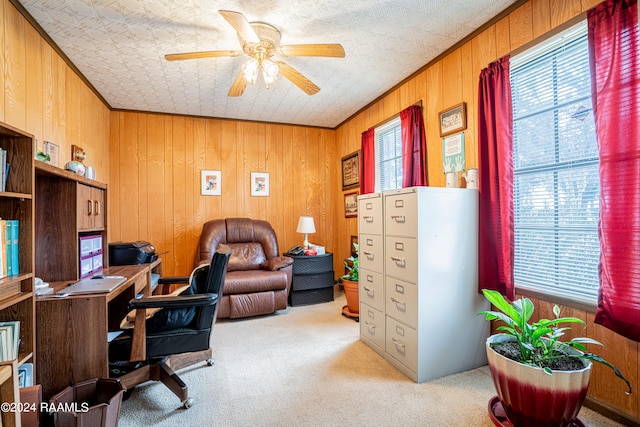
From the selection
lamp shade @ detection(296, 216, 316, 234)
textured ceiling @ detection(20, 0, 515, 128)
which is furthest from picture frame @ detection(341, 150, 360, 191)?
textured ceiling @ detection(20, 0, 515, 128)

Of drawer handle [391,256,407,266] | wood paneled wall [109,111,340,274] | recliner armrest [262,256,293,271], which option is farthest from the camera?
wood paneled wall [109,111,340,274]

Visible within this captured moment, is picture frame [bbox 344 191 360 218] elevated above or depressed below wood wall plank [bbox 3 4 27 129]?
below

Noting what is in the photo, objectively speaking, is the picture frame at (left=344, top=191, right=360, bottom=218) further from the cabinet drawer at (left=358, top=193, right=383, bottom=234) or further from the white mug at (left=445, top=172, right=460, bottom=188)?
the white mug at (left=445, top=172, right=460, bottom=188)

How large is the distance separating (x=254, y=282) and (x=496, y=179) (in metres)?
2.54

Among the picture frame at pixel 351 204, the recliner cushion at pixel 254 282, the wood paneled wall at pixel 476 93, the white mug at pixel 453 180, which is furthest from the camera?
the picture frame at pixel 351 204

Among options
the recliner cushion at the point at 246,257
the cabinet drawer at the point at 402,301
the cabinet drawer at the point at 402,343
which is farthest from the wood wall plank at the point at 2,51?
the cabinet drawer at the point at 402,343

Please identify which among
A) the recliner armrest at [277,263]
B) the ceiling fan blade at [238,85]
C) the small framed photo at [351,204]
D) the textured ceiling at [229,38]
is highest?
the textured ceiling at [229,38]

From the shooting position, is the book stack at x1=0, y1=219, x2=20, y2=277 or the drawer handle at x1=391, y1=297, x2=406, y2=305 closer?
the book stack at x1=0, y1=219, x2=20, y2=277

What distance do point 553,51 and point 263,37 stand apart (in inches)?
76.3

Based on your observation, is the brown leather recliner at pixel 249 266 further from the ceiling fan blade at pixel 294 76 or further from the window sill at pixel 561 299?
the window sill at pixel 561 299

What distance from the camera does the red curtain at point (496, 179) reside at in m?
2.08

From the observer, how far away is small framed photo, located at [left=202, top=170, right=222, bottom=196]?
4.32 meters

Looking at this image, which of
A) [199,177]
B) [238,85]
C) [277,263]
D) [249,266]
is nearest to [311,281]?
[277,263]

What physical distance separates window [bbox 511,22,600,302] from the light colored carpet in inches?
31.4
